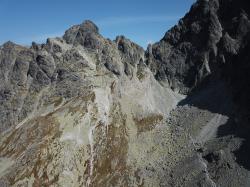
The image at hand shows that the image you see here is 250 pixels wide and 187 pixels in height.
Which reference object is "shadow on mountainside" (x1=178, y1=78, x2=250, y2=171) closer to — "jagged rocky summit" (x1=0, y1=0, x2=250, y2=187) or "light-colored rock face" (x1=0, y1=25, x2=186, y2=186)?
"jagged rocky summit" (x1=0, y1=0, x2=250, y2=187)

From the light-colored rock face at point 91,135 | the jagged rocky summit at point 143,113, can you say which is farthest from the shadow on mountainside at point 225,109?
the light-colored rock face at point 91,135

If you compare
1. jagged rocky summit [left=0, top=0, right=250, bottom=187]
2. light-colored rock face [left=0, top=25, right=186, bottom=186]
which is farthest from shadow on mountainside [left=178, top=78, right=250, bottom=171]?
light-colored rock face [left=0, top=25, right=186, bottom=186]

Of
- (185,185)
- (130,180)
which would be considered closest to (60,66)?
(130,180)

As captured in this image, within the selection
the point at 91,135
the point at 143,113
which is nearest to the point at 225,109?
the point at 143,113

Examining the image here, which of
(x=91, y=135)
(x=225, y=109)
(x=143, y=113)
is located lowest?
(x=91, y=135)

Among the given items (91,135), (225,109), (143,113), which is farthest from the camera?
(143,113)

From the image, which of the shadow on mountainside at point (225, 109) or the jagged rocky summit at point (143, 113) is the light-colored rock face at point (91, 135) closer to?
the jagged rocky summit at point (143, 113)

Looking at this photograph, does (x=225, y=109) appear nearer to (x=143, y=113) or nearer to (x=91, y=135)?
(x=143, y=113)
